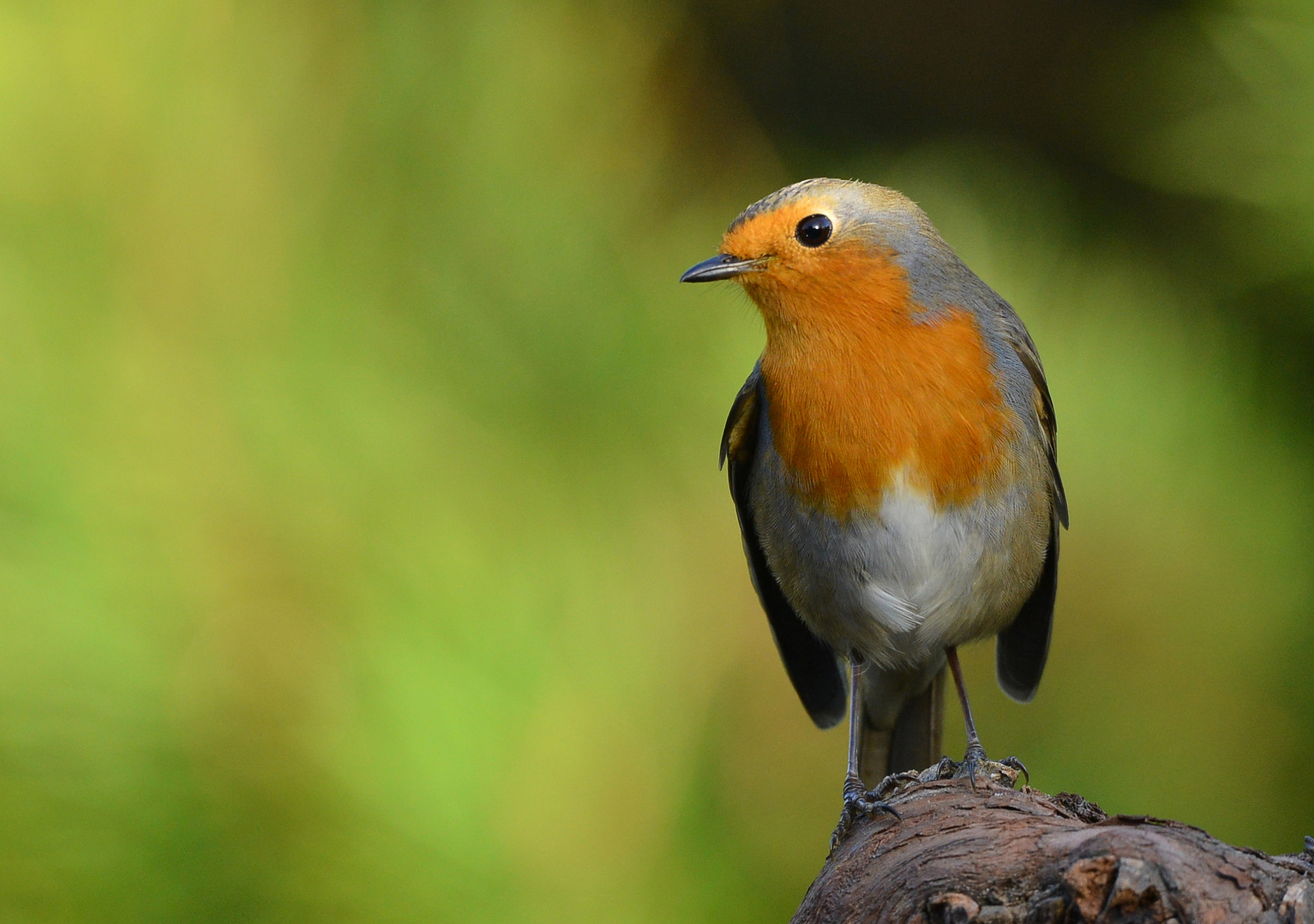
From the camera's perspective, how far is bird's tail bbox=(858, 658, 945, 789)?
171 centimetres

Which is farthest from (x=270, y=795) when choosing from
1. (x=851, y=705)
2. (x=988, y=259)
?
(x=988, y=259)

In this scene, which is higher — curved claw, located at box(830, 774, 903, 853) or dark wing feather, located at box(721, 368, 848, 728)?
dark wing feather, located at box(721, 368, 848, 728)

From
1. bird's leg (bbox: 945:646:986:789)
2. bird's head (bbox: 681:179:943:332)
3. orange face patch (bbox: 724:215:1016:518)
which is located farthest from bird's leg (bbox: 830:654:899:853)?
bird's head (bbox: 681:179:943:332)

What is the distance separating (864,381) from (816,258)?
0.57 ft

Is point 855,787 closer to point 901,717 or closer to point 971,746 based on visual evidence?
point 971,746

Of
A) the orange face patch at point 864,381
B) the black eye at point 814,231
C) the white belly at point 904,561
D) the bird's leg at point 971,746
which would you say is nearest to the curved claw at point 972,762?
the bird's leg at point 971,746

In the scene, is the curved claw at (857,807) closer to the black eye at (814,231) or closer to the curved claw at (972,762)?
the curved claw at (972,762)

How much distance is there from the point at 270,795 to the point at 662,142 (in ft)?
3.76

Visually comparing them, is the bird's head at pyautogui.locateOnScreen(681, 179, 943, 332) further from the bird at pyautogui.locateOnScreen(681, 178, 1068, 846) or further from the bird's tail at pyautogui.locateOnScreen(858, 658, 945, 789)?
the bird's tail at pyautogui.locateOnScreen(858, 658, 945, 789)

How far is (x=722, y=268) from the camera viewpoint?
141cm

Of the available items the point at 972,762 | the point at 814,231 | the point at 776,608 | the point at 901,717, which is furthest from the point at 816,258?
the point at 901,717

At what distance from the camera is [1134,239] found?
212cm

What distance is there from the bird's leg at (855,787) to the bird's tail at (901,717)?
1 centimetres

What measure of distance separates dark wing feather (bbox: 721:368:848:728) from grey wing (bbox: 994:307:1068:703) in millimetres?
230
